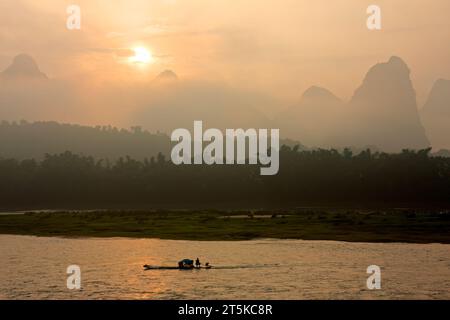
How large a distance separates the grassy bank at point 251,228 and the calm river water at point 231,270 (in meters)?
6.31

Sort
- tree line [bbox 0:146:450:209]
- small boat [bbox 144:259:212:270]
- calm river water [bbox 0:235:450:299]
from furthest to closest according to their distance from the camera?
tree line [bbox 0:146:450:209] → small boat [bbox 144:259:212:270] → calm river water [bbox 0:235:450:299]

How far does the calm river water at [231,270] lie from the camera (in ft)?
139

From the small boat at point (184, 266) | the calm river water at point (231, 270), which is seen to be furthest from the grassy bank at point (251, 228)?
the small boat at point (184, 266)

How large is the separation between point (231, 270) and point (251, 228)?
35.6 metres

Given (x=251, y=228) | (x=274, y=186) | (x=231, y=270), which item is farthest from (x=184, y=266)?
(x=274, y=186)

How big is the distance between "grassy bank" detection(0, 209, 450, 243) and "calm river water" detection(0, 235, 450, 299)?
6.31 m

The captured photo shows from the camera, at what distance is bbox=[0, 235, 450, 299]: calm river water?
42.4 m

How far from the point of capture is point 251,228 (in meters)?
87.1

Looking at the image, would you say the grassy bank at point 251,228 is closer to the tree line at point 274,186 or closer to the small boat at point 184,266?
the small boat at point 184,266

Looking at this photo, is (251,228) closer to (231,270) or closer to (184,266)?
(231,270)

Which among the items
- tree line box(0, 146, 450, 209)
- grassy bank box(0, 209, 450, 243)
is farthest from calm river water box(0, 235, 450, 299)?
tree line box(0, 146, 450, 209)

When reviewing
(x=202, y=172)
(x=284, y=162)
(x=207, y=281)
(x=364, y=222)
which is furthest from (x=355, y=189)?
(x=207, y=281)

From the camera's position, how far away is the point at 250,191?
600 feet

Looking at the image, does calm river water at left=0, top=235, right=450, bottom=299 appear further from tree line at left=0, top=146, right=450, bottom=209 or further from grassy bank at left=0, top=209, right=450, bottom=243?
tree line at left=0, top=146, right=450, bottom=209
